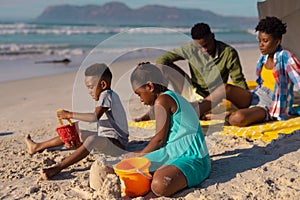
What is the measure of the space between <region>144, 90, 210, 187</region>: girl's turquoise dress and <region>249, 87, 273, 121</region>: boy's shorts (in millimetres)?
1816

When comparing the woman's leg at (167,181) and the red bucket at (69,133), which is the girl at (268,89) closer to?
the red bucket at (69,133)

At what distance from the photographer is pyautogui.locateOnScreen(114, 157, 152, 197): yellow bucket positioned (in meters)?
3.01

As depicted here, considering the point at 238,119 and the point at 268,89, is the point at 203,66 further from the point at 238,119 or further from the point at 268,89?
the point at 238,119

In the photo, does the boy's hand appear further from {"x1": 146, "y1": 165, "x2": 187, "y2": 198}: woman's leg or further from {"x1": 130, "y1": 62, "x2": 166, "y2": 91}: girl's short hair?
{"x1": 146, "y1": 165, "x2": 187, "y2": 198}: woman's leg

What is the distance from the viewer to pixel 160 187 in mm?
2953

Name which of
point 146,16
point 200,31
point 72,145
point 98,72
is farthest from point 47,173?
point 146,16

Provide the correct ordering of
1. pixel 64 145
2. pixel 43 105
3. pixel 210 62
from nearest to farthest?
pixel 64 145 → pixel 210 62 → pixel 43 105

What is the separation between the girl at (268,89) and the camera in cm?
459

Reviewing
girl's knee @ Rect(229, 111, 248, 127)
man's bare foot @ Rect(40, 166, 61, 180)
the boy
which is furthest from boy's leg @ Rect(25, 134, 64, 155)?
girl's knee @ Rect(229, 111, 248, 127)

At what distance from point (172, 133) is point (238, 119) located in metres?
1.62

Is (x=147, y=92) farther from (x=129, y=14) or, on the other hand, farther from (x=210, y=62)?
(x=129, y=14)

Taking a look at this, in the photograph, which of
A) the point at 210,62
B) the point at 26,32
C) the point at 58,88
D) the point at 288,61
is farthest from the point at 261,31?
the point at 26,32

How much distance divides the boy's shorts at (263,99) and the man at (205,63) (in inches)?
7.0

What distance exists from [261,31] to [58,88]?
451 cm
